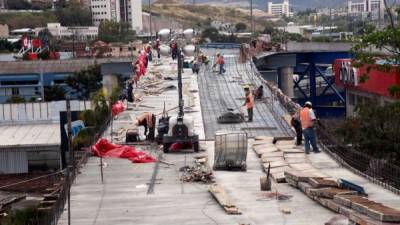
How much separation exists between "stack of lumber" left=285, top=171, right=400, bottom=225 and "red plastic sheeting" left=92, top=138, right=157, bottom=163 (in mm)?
4824

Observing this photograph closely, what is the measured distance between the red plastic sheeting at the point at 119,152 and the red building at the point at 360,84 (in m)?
18.1

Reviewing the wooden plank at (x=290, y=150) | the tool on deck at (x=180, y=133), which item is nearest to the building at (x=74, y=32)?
the tool on deck at (x=180, y=133)

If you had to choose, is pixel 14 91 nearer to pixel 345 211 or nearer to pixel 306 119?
pixel 306 119

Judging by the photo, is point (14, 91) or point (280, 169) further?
point (14, 91)

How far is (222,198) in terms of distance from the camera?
1581cm

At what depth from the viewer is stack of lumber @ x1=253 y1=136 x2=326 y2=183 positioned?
1780 centimetres

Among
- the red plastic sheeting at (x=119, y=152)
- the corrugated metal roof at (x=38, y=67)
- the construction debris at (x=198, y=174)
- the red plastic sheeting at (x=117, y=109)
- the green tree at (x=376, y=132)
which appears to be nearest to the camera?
the construction debris at (x=198, y=174)

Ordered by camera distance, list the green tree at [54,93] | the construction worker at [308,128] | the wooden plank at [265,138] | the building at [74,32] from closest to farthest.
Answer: the construction worker at [308,128], the wooden plank at [265,138], the green tree at [54,93], the building at [74,32]

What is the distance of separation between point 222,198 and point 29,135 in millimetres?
28359

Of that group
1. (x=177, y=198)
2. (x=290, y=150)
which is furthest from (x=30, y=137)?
(x=177, y=198)

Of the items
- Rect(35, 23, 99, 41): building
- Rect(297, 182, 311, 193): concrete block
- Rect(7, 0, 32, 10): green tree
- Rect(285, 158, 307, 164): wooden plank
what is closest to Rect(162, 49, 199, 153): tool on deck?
Rect(285, 158, 307, 164): wooden plank

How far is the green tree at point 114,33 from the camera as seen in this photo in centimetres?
13627

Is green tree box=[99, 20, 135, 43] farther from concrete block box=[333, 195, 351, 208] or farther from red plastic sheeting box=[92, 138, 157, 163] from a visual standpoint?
concrete block box=[333, 195, 351, 208]

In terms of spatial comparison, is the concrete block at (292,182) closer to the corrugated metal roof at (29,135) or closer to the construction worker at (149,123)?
the construction worker at (149,123)
